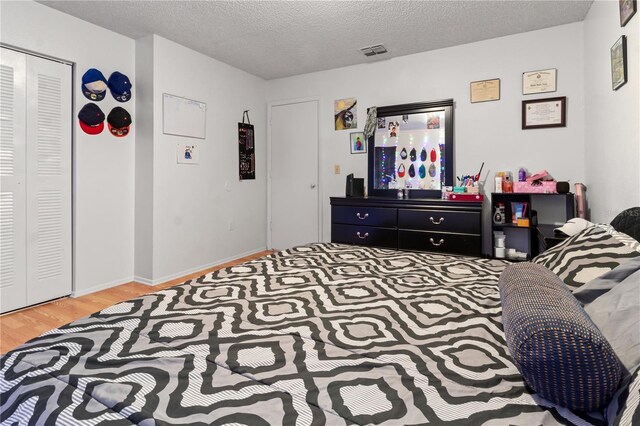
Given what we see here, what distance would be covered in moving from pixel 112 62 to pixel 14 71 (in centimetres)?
86

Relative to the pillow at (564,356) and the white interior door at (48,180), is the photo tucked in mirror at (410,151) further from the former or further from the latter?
the pillow at (564,356)

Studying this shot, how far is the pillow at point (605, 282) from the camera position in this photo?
3.39 ft

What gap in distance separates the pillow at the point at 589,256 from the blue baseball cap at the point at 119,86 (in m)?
3.77

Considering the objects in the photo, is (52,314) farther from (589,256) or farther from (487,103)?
(487,103)

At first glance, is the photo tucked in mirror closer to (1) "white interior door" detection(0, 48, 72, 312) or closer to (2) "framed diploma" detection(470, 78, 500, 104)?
(2) "framed diploma" detection(470, 78, 500, 104)

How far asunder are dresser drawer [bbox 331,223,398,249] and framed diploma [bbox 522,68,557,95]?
193 cm

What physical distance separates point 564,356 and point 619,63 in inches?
93.0

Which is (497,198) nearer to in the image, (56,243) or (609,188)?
(609,188)

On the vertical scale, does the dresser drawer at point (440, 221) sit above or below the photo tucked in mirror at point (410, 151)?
below

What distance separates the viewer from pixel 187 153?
397 centimetres

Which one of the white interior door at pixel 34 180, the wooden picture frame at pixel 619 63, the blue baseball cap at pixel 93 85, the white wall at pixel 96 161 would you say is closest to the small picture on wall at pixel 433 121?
the wooden picture frame at pixel 619 63

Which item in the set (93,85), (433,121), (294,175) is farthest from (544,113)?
(93,85)

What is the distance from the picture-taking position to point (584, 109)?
331 centimetres

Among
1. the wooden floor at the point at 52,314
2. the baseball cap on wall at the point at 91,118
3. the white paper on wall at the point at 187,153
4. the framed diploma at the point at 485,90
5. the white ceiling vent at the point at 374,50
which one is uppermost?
the white ceiling vent at the point at 374,50
